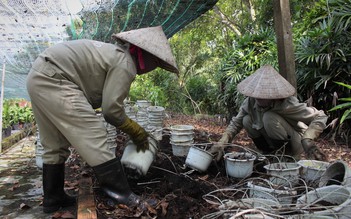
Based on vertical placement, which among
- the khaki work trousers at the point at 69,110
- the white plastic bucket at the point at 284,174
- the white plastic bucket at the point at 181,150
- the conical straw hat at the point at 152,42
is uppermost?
the conical straw hat at the point at 152,42

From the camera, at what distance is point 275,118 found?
10.7 ft

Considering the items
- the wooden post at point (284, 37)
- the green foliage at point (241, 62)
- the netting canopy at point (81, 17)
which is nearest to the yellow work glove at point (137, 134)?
the wooden post at point (284, 37)

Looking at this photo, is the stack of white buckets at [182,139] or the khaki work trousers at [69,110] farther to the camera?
the stack of white buckets at [182,139]

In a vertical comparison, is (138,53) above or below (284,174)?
above

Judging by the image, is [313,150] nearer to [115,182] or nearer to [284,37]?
[284,37]

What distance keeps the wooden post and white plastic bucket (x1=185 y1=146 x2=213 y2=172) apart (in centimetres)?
137

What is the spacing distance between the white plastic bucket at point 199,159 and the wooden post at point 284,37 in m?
1.37

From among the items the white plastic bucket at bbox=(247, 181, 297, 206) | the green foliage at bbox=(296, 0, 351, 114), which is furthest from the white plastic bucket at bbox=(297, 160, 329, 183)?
the green foliage at bbox=(296, 0, 351, 114)

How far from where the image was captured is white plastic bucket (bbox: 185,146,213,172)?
3.05 meters

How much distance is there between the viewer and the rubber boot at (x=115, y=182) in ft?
7.59

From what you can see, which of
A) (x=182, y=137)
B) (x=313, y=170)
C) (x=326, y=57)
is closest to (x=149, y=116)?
(x=182, y=137)

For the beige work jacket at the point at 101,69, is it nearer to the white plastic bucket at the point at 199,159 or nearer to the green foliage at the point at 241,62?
the white plastic bucket at the point at 199,159

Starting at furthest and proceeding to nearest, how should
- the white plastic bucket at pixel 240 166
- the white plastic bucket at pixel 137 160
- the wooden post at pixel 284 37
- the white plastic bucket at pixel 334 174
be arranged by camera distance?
the wooden post at pixel 284 37 → the white plastic bucket at pixel 240 166 → the white plastic bucket at pixel 137 160 → the white plastic bucket at pixel 334 174

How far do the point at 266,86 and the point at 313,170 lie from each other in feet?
2.85
